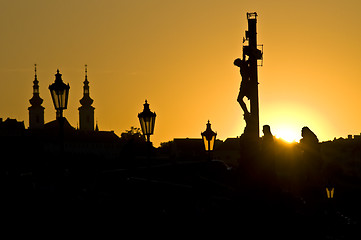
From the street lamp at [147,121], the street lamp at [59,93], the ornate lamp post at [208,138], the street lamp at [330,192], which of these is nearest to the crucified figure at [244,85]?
the street lamp at [147,121]

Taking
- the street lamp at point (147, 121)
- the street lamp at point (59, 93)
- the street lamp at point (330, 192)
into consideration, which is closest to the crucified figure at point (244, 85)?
the street lamp at point (147, 121)

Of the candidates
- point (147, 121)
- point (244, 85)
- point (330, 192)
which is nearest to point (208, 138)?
point (147, 121)

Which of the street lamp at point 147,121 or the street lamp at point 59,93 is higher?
the street lamp at point 59,93

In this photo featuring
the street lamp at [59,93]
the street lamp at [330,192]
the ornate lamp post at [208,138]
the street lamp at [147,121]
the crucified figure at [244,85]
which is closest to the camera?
the street lamp at [59,93]

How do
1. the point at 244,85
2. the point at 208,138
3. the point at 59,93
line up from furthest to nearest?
the point at 208,138, the point at 244,85, the point at 59,93

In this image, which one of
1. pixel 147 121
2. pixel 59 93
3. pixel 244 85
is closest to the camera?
pixel 59 93

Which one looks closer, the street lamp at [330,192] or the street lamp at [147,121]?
the street lamp at [147,121]

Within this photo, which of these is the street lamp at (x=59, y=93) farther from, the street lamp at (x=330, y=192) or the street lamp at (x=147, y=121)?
the street lamp at (x=330, y=192)

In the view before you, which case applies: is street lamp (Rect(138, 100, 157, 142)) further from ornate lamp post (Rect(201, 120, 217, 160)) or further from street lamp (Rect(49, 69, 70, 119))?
street lamp (Rect(49, 69, 70, 119))

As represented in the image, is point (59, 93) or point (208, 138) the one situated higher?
point (59, 93)

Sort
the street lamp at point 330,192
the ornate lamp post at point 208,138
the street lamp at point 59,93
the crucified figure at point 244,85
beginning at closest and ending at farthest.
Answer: the street lamp at point 59,93, the crucified figure at point 244,85, the ornate lamp post at point 208,138, the street lamp at point 330,192

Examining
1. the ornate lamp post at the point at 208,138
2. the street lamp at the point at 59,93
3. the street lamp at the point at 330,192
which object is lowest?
the street lamp at the point at 330,192

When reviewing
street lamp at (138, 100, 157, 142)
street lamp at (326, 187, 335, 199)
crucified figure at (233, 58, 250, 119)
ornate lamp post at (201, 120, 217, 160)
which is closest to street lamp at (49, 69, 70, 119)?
crucified figure at (233, 58, 250, 119)

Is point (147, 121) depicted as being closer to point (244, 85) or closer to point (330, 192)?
point (244, 85)
